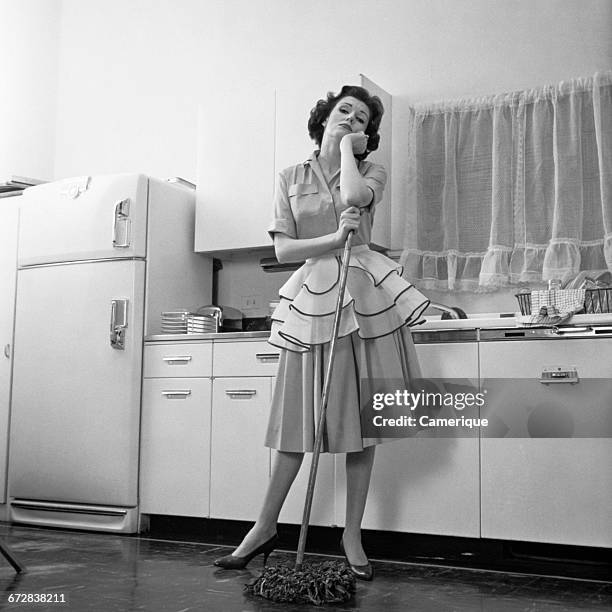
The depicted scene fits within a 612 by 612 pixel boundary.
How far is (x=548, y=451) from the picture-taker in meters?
2.95

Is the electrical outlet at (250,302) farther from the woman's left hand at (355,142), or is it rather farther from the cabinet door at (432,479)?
the woman's left hand at (355,142)

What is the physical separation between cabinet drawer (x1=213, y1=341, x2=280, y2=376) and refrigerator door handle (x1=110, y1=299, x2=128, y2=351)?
461 millimetres

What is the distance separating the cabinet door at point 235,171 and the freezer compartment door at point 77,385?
41cm

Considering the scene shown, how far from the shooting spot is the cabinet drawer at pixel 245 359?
138 inches

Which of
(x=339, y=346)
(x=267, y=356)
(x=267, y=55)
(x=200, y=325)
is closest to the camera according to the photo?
(x=339, y=346)

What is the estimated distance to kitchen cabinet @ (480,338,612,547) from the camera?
9.43ft

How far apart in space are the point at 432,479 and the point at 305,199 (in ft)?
3.53

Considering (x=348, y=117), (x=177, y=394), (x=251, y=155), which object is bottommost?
(x=177, y=394)

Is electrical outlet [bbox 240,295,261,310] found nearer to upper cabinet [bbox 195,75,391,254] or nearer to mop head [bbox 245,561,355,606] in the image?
upper cabinet [bbox 195,75,391,254]

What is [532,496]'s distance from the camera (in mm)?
2949

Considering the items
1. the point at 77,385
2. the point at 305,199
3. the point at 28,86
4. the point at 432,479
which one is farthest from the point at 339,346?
the point at 28,86

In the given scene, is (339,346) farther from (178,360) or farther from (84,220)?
(84,220)

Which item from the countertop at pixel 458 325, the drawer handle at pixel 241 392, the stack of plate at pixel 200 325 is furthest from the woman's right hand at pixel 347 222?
the stack of plate at pixel 200 325

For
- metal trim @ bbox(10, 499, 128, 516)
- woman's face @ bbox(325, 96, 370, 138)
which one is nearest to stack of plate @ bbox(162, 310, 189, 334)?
metal trim @ bbox(10, 499, 128, 516)
